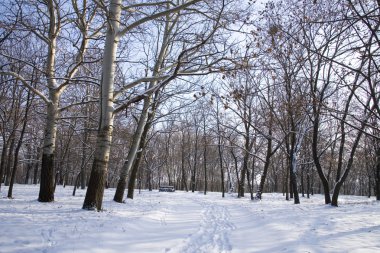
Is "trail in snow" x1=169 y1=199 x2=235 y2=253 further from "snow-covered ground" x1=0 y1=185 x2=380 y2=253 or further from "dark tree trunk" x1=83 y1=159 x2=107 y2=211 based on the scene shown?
"dark tree trunk" x1=83 y1=159 x2=107 y2=211

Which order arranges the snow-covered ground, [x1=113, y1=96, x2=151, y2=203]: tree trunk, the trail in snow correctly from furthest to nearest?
[x1=113, y1=96, x2=151, y2=203]: tree trunk, the trail in snow, the snow-covered ground

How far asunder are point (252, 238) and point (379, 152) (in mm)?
20212

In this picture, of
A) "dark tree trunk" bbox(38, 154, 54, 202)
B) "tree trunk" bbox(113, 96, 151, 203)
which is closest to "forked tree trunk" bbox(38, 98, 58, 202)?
"dark tree trunk" bbox(38, 154, 54, 202)

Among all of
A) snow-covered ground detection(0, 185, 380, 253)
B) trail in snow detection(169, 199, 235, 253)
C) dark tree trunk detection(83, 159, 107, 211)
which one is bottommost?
trail in snow detection(169, 199, 235, 253)

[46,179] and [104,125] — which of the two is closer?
[104,125]

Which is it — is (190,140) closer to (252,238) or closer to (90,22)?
(90,22)

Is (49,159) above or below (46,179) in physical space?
above

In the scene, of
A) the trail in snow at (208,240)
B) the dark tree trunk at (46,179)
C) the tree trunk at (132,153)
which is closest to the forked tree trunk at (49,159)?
the dark tree trunk at (46,179)

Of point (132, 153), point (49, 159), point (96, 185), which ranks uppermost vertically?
point (132, 153)

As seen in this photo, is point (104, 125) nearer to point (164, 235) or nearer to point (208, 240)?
point (164, 235)

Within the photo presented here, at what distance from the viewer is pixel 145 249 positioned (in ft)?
17.9

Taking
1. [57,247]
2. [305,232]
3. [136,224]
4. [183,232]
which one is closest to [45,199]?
[136,224]

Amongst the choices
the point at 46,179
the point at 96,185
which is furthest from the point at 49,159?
the point at 96,185

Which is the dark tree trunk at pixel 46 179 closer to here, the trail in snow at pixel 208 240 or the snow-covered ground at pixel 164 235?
the snow-covered ground at pixel 164 235
